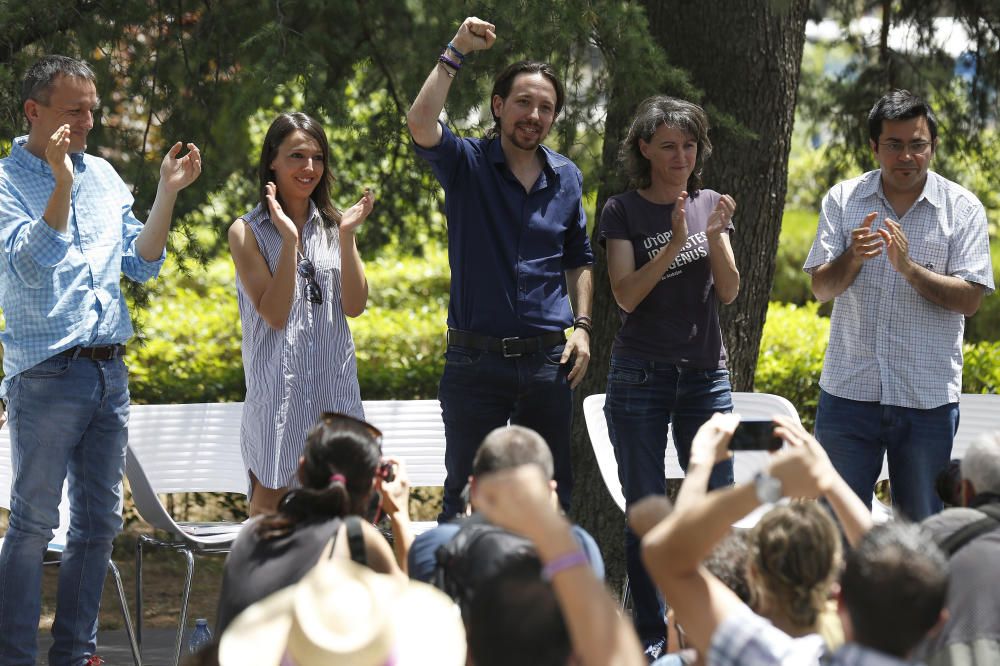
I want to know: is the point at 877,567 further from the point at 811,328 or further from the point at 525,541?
the point at 811,328

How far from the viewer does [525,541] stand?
8.41 feet

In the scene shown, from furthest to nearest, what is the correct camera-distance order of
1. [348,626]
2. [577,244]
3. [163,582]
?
1. [163,582]
2. [577,244]
3. [348,626]

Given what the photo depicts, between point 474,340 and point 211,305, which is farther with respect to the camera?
point 211,305

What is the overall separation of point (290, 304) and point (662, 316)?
129 centimetres

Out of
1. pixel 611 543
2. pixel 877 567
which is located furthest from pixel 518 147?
pixel 877 567

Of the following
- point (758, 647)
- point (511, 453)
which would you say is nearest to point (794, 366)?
point (511, 453)

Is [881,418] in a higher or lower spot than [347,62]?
lower

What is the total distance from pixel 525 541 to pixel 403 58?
3.84m

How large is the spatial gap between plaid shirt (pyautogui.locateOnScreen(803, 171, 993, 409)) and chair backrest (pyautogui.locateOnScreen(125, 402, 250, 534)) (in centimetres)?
256

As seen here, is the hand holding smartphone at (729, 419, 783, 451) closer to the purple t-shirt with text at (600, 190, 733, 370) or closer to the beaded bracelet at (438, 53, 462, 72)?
the purple t-shirt with text at (600, 190, 733, 370)

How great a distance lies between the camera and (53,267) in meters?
4.12

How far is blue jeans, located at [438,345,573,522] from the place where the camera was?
14.4 feet

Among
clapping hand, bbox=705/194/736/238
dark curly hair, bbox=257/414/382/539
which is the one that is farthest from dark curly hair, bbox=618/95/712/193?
dark curly hair, bbox=257/414/382/539

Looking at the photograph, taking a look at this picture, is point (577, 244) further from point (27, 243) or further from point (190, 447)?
point (190, 447)
